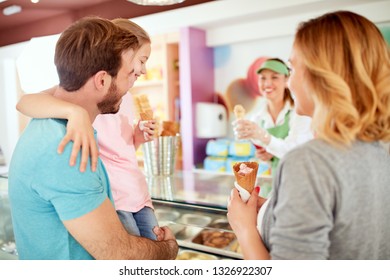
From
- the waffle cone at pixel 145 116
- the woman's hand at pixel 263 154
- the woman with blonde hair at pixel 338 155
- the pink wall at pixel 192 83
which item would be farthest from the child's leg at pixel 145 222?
the pink wall at pixel 192 83

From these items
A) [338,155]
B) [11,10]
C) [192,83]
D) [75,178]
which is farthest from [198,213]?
[192,83]

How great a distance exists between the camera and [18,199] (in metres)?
0.80

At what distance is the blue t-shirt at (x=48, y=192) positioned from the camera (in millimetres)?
730

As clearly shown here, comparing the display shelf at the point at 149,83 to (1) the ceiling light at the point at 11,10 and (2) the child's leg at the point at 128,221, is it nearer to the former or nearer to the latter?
(1) the ceiling light at the point at 11,10

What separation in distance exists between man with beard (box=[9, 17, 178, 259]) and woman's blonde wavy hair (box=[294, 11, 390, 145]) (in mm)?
458

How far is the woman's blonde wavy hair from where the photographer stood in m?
0.59

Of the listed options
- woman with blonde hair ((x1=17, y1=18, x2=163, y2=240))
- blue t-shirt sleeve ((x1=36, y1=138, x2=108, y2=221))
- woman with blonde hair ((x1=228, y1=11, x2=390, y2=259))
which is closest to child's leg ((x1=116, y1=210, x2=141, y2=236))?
woman with blonde hair ((x1=17, y1=18, x2=163, y2=240))

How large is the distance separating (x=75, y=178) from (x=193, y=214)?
0.54 metres

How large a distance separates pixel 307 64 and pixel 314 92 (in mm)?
51

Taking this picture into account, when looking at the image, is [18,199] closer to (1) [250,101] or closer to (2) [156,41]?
(1) [250,101]

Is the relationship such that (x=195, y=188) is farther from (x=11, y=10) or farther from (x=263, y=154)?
(x=11, y=10)

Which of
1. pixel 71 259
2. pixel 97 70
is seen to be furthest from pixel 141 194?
pixel 97 70

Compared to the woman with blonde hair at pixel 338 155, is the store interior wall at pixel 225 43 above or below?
above
